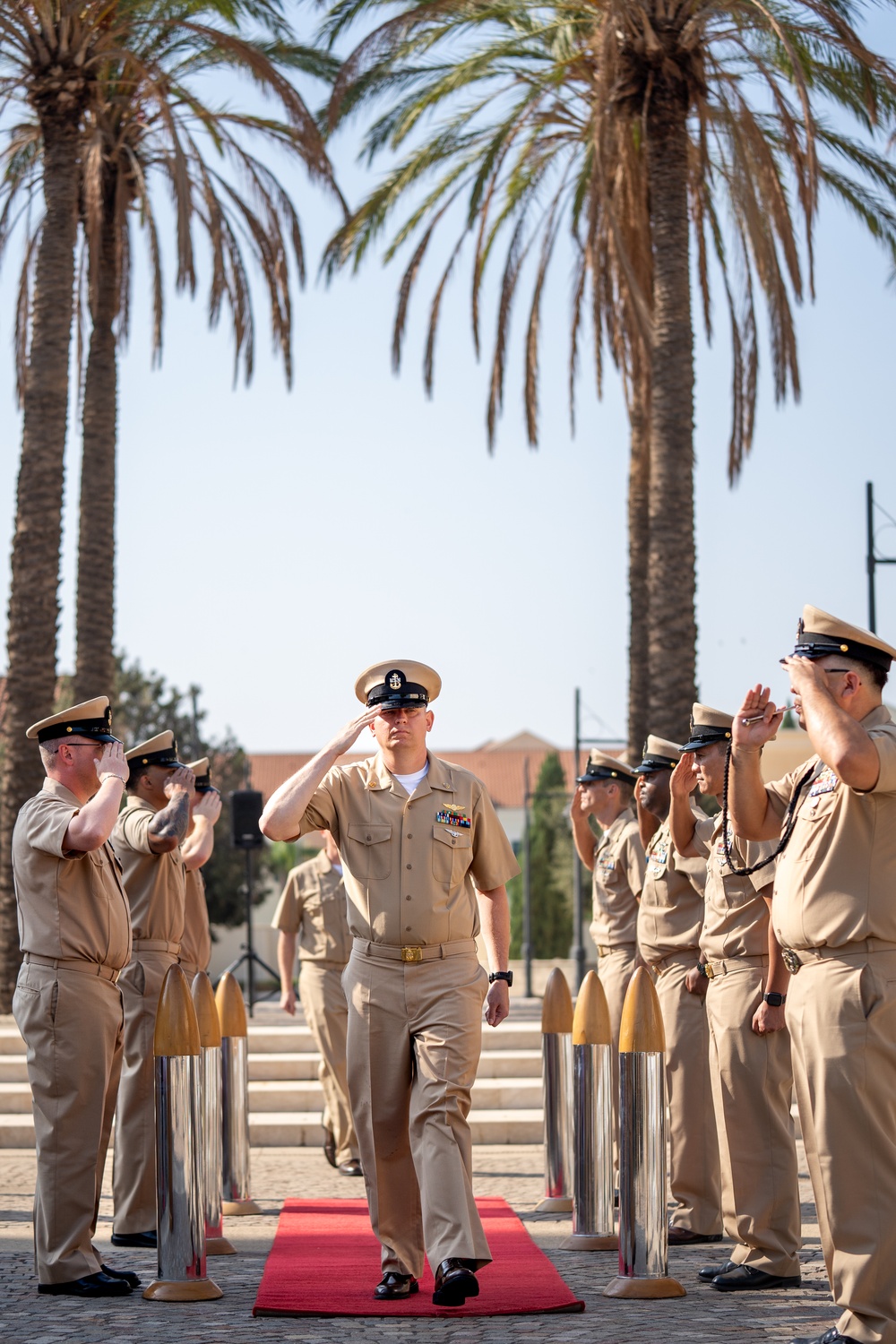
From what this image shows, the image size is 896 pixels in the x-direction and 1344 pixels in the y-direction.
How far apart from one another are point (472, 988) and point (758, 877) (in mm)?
1441

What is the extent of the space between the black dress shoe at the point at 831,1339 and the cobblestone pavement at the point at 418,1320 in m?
0.25

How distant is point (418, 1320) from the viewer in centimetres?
595

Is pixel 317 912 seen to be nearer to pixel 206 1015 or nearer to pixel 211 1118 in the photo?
pixel 206 1015

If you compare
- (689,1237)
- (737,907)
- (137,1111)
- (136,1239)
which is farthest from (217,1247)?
(737,907)

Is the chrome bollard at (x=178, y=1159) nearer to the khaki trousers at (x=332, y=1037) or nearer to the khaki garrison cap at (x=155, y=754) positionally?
the khaki garrison cap at (x=155, y=754)

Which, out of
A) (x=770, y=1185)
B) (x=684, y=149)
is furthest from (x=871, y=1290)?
(x=684, y=149)

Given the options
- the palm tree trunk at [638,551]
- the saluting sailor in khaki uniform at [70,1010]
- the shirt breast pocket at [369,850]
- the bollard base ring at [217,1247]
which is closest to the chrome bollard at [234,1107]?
the bollard base ring at [217,1247]

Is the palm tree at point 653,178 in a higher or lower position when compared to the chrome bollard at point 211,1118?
higher

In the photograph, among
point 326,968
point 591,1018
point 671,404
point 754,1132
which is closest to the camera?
point 754,1132

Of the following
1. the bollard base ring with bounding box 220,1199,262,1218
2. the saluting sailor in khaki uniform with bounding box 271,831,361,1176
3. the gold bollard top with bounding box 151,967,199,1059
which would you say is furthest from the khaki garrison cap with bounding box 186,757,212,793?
the gold bollard top with bounding box 151,967,199,1059

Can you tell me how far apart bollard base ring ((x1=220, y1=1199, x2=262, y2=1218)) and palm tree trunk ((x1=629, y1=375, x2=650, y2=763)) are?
1005 centimetres

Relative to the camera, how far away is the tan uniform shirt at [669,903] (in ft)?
27.2

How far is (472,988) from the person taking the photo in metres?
6.50

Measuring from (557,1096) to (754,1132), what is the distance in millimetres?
1995
